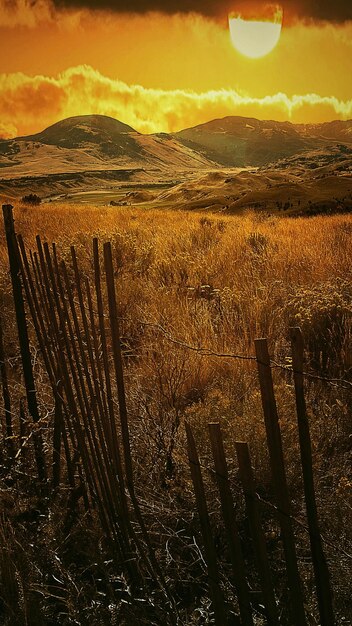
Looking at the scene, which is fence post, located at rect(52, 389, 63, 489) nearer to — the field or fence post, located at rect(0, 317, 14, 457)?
the field

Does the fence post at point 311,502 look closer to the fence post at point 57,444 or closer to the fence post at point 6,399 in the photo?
the fence post at point 57,444

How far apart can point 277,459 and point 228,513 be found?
216mm

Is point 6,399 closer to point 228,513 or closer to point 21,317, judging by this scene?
point 21,317

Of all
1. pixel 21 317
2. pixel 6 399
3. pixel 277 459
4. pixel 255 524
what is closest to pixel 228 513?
pixel 255 524

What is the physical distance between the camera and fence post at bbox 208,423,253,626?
1.21 meters

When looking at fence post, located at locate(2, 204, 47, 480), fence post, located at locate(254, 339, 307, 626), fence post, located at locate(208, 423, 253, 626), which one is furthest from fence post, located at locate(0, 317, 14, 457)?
fence post, located at locate(254, 339, 307, 626)

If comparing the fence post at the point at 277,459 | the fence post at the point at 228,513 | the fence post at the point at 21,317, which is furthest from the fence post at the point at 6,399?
the fence post at the point at 277,459

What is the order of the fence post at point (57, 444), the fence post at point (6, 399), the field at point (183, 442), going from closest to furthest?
the field at point (183, 442) < the fence post at point (57, 444) < the fence post at point (6, 399)

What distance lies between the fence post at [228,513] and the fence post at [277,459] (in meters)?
0.13

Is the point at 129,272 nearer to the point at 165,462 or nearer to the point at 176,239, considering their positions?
the point at 176,239

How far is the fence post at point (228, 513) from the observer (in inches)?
47.6

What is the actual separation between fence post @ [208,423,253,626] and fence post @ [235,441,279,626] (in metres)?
0.05

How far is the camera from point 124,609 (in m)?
1.73

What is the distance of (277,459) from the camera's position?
124cm
